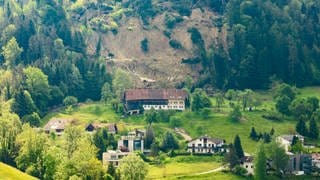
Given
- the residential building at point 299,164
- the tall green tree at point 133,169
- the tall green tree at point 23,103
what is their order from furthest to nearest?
the tall green tree at point 23,103, the residential building at point 299,164, the tall green tree at point 133,169

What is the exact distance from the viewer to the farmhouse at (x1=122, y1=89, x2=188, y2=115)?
154 meters

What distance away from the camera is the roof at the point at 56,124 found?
140 meters

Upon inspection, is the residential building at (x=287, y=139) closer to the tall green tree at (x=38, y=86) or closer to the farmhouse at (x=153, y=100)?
the farmhouse at (x=153, y=100)

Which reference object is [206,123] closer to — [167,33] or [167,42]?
[167,42]

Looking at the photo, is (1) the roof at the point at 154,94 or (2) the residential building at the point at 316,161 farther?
(1) the roof at the point at 154,94

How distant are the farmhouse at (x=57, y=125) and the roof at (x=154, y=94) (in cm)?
1662

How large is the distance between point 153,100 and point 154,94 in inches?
55.3

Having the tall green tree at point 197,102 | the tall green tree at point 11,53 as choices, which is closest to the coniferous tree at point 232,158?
the tall green tree at point 197,102

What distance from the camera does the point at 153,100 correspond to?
508 feet

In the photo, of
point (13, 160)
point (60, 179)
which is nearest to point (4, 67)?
point (13, 160)

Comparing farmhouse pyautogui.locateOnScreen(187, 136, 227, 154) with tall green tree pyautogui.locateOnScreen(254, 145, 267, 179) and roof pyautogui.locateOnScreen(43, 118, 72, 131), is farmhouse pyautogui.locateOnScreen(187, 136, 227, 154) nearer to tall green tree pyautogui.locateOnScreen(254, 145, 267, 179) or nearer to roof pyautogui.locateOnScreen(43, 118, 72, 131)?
tall green tree pyautogui.locateOnScreen(254, 145, 267, 179)

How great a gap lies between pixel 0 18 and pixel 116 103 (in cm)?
4788

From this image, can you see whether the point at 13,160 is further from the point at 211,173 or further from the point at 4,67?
the point at 4,67

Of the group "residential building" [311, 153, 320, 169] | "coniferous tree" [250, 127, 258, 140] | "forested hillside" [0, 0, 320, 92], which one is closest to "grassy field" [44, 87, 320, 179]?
"coniferous tree" [250, 127, 258, 140]
